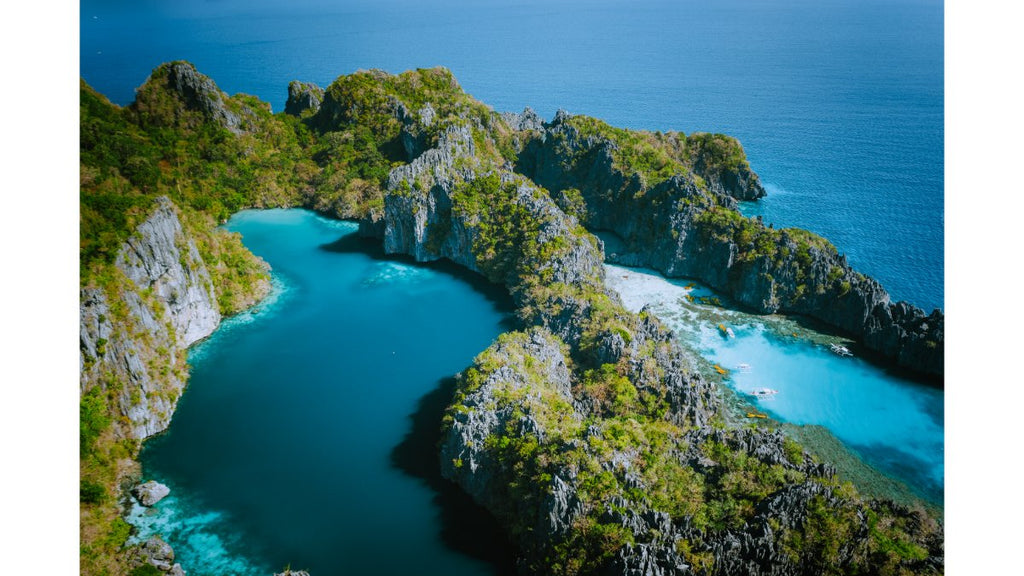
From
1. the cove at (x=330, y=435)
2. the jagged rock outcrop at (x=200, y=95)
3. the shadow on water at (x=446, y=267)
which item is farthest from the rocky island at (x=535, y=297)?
the cove at (x=330, y=435)

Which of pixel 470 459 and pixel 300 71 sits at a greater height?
pixel 300 71

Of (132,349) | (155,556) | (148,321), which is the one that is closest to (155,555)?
(155,556)

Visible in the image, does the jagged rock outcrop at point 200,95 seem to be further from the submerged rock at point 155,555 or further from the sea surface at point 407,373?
the submerged rock at point 155,555

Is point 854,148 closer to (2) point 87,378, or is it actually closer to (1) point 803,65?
(1) point 803,65

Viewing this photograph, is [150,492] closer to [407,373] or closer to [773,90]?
[407,373]

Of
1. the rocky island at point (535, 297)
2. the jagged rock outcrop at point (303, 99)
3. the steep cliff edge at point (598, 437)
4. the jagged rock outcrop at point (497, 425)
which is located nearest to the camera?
the steep cliff edge at point (598, 437)
